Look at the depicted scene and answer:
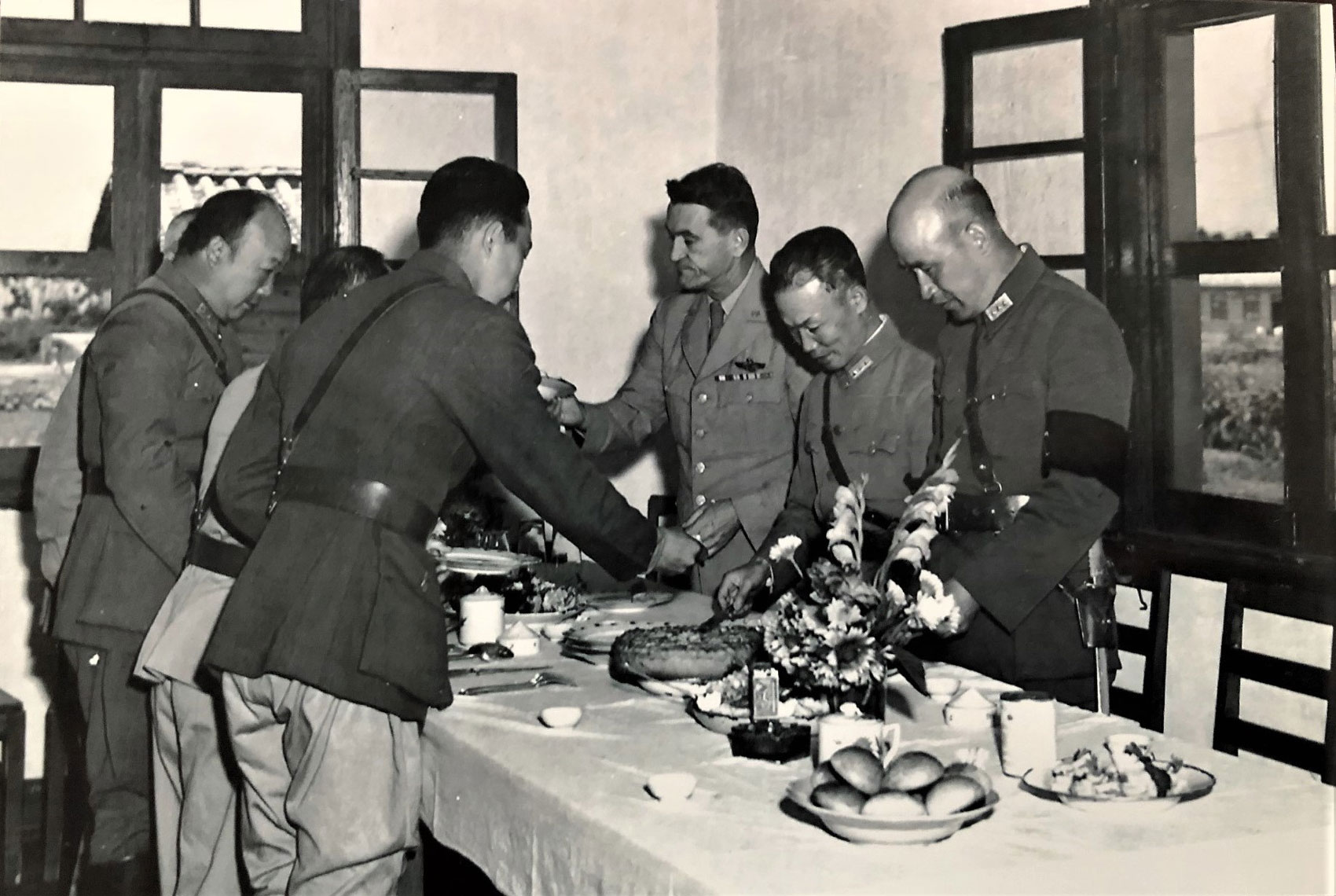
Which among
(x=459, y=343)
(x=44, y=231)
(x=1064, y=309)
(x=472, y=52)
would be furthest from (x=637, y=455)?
(x=459, y=343)

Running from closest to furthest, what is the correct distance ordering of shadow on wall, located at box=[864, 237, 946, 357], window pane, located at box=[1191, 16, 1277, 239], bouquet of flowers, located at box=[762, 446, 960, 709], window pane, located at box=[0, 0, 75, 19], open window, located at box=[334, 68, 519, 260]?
bouquet of flowers, located at box=[762, 446, 960, 709] < window pane, located at box=[1191, 16, 1277, 239] < shadow on wall, located at box=[864, 237, 946, 357] < window pane, located at box=[0, 0, 75, 19] < open window, located at box=[334, 68, 519, 260]

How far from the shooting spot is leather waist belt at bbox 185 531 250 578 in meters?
2.66

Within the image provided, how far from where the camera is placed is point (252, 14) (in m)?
4.87

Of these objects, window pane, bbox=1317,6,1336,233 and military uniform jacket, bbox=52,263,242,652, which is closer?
window pane, bbox=1317,6,1336,233

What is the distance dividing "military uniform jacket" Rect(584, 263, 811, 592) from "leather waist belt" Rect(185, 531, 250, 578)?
1544mm

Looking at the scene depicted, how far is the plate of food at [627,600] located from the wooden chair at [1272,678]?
135cm

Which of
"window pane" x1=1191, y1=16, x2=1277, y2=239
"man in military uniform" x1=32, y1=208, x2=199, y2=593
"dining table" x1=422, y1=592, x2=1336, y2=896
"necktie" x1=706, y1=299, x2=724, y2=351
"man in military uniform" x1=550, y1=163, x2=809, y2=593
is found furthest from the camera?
"necktie" x1=706, y1=299, x2=724, y2=351

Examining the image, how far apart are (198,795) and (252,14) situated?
3.03m

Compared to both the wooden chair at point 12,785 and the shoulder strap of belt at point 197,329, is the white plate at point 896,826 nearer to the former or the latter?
the shoulder strap of belt at point 197,329

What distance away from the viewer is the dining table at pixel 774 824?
1603 mm

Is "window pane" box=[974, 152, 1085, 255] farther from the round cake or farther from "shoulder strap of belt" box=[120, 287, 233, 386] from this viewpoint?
"shoulder strap of belt" box=[120, 287, 233, 386]

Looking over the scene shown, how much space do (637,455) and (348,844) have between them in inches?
131

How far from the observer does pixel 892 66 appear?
4480 millimetres

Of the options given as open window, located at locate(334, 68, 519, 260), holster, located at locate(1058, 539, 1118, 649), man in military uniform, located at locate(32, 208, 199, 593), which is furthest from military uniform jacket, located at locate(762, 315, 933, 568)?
open window, located at locate(334, 68, 519, 260)
